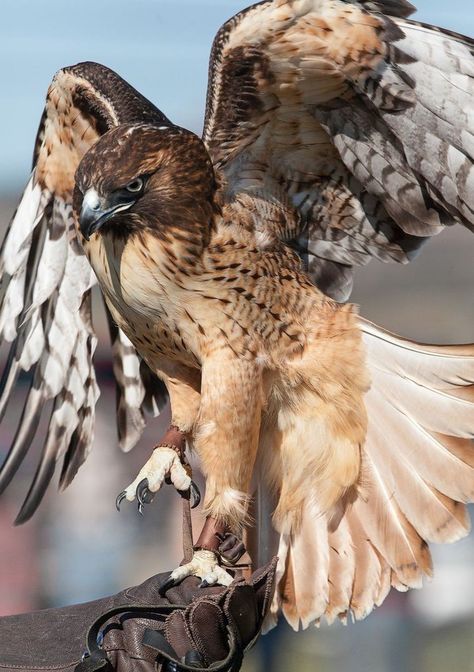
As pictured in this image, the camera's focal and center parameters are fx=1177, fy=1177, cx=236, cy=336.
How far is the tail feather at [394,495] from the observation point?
3914mm

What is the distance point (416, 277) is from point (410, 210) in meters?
4.70

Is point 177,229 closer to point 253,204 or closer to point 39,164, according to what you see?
point 253,204

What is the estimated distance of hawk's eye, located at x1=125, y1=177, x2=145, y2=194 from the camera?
358 centimetres

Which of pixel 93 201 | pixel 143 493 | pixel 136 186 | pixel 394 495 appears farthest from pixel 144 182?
pixel 394 495

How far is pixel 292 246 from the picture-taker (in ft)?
13.6

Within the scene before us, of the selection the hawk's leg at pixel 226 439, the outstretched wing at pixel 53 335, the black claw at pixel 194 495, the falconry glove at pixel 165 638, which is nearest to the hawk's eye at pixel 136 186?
the hawk's leg at pixel 226 439

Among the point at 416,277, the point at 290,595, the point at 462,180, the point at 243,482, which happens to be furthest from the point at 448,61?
the point at 416,277

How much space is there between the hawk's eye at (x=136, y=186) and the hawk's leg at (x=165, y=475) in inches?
33.6

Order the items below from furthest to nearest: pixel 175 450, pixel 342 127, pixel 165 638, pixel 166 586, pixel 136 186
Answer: pixel 175 450, pixel 342 127, pixel 136 186, pixel 166 586, pixel 165 638

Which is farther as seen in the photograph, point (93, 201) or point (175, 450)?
point (175, 450)

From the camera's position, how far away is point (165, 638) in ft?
10.2

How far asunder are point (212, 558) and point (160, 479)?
13.7 inches

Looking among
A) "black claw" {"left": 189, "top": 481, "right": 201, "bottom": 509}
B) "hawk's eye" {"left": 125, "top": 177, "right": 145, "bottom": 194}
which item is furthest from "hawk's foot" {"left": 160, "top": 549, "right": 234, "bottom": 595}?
"hawk's eye" {"left": 125, "top": 177, "right": 145, "bottom": 194}

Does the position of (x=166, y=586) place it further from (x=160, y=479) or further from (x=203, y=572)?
(x=160, y=479)
